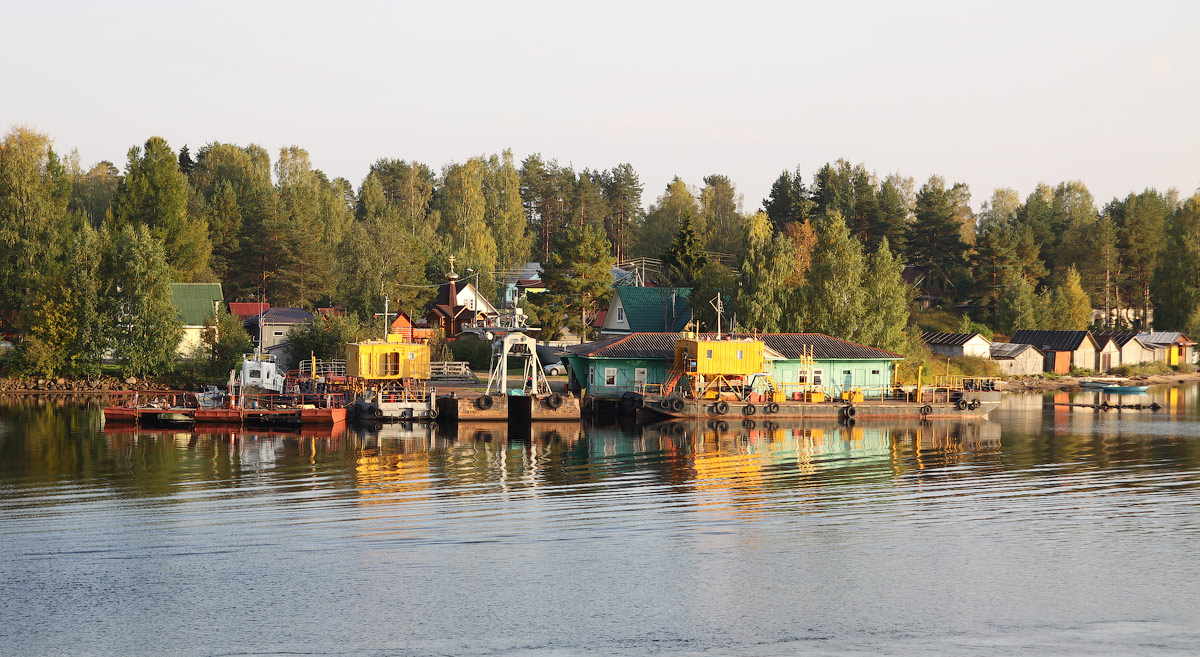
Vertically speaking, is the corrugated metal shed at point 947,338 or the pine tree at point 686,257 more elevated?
the pine tree at point 686,257

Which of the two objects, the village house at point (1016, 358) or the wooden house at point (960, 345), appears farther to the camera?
the village house at point (1016, 358)

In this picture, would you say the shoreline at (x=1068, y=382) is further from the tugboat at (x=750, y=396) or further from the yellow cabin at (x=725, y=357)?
the yellow cabin at (x=725, y=357)

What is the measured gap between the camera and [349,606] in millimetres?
23266

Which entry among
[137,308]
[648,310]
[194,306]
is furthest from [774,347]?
[194,306]

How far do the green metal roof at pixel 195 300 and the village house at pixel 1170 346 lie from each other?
81.2m

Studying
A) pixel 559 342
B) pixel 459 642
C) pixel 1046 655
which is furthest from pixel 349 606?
pixel 559 342

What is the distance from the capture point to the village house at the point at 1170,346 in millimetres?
102312

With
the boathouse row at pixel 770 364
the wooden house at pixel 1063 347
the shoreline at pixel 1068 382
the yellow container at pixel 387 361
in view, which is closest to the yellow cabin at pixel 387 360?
the yellow container at pixel 387 361

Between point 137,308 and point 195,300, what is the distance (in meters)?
11.5

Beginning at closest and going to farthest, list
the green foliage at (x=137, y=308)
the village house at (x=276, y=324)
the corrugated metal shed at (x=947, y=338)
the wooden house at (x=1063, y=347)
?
the green foliage at (x=137, y=308)
the village house at (x=276, y=324)
the corrugated metal shed at (x=947, y=338)
the wooden house at (x=1063, y=347)

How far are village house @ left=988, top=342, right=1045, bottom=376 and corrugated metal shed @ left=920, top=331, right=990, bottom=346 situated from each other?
337cm

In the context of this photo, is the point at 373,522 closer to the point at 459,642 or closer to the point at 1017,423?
the point at 459,642

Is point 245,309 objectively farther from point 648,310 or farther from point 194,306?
point 648,310

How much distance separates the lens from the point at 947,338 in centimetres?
9375
